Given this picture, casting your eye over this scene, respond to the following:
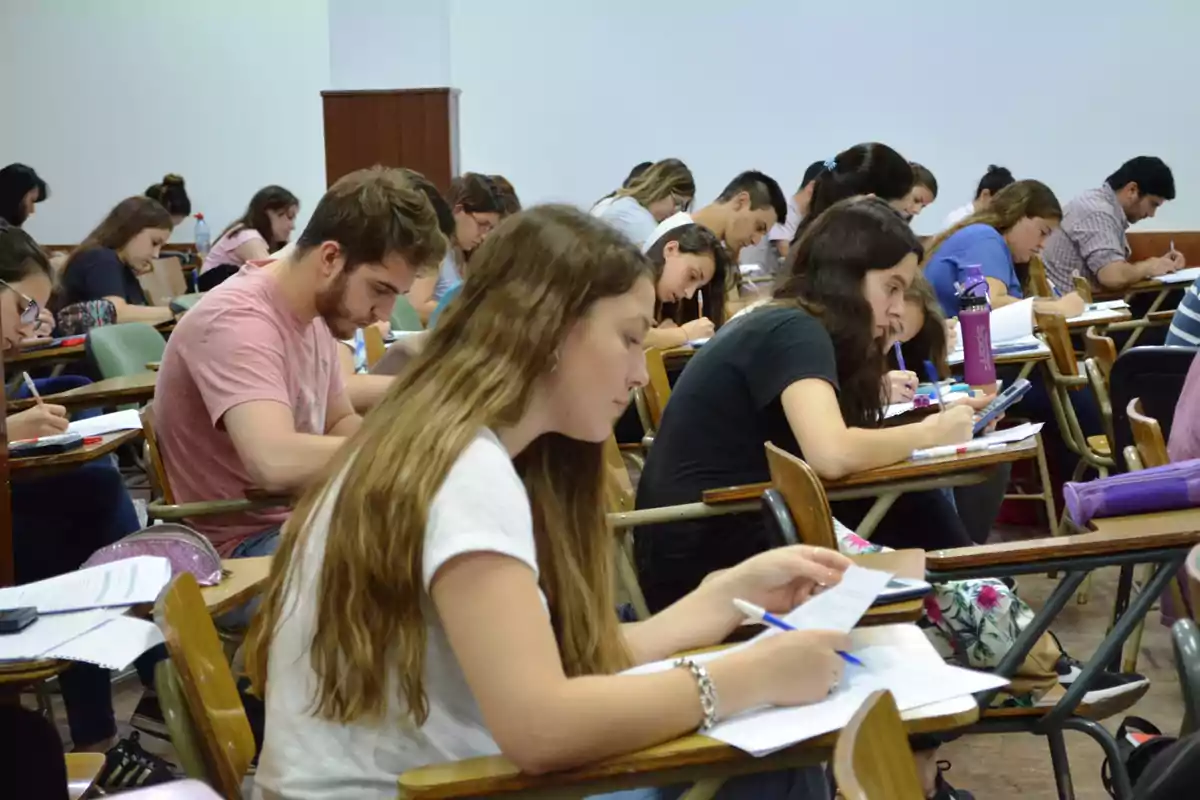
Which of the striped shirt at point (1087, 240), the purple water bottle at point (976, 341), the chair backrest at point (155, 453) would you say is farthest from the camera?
the striped shirt at point (1087, 240)

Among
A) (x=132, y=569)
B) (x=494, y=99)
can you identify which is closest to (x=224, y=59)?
(x=494, y=99)

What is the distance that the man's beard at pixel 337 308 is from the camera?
2.39m

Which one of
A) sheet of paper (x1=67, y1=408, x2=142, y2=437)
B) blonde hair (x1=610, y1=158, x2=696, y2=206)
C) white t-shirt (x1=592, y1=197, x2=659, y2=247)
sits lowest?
sheet of paper (x1=67, y1=408, x2=142, y2=437)

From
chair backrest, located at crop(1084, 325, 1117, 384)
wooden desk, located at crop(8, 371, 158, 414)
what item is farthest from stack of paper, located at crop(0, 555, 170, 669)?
chair backrest, located at crop(1084, 325, 1117, 384)

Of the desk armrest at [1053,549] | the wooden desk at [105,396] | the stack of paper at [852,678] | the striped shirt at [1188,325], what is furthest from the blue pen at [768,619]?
the wooden desk at [105,396]

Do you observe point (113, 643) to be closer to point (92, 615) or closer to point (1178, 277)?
point (92, 615)

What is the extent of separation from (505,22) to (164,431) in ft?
21.1

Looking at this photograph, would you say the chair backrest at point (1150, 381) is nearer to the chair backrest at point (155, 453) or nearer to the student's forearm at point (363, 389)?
the student's forearm at point (363, 389)

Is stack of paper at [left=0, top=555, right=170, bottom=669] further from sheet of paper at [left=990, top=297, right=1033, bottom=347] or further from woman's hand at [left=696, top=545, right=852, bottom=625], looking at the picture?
sheet of paper at [left=990, top=297, right=1033, bottom=347]

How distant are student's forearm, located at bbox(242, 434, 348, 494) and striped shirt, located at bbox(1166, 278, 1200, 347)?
7.30 ft

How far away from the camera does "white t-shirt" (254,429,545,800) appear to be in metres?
1.23

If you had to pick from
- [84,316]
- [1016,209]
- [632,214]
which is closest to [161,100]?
[84,316]

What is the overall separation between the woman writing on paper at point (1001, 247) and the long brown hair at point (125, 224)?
10.5ft

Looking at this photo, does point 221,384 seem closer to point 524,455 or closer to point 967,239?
point 524,455
